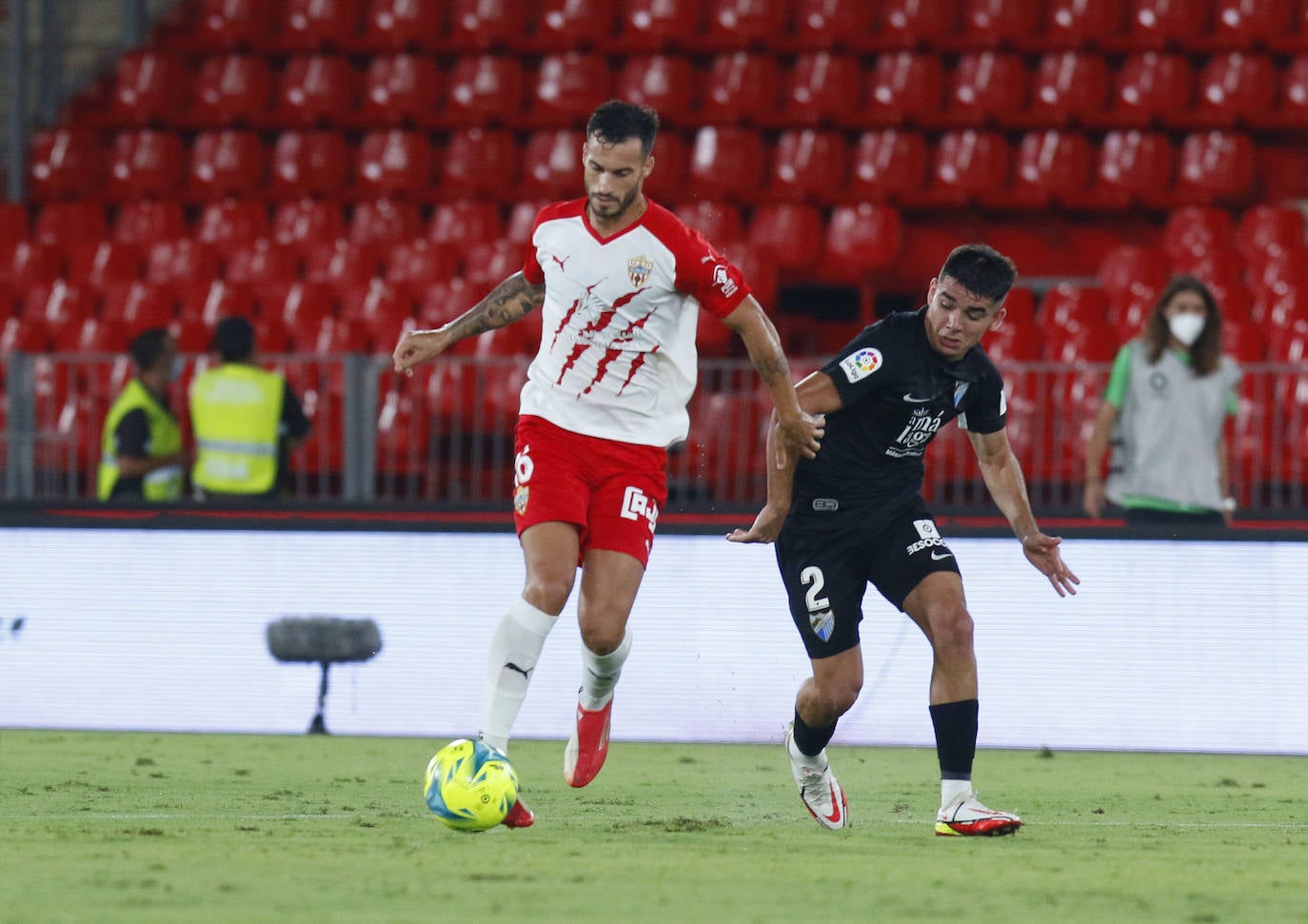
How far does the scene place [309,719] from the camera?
28.9 ft

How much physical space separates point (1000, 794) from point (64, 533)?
4480 millimetres

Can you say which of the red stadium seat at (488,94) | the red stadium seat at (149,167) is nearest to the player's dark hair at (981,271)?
the red stadium seat at (488,94)

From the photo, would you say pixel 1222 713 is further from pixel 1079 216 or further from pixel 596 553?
pixel 1079 216

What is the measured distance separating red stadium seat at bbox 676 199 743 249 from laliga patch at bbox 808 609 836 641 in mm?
7024

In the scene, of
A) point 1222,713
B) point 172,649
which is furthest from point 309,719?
point 1222,713

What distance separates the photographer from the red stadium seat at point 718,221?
512 inches

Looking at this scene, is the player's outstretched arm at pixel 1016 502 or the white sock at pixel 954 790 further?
the player's outstretched arm at pixel 1016 502

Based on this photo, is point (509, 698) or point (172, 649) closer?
point (509, 698)

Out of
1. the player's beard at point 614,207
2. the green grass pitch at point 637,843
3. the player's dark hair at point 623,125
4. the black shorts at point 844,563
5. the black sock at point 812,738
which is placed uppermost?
the player's dark hair at point 623,125

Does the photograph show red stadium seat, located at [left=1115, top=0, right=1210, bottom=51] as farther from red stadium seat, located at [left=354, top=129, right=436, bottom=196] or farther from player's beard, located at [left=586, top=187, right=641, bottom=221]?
player's beard, located at [left=586, top=187, right=641, bottom=221]

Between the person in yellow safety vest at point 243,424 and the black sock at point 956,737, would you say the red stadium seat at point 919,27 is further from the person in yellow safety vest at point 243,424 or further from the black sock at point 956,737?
the black sock at point 956,737

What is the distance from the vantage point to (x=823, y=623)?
595 centimetres

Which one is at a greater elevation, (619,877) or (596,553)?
(596,553)

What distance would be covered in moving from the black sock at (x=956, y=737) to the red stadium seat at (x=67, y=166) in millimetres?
11689
